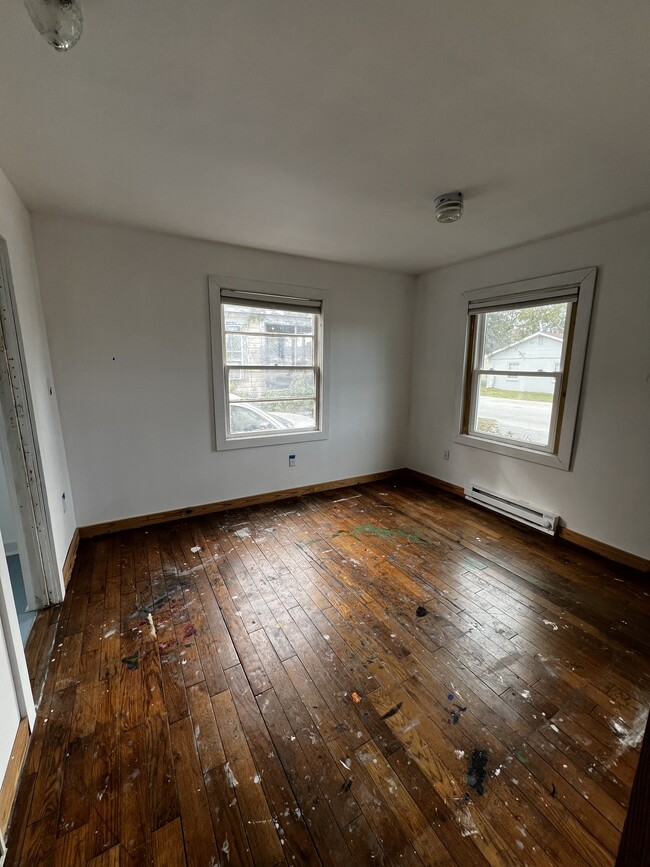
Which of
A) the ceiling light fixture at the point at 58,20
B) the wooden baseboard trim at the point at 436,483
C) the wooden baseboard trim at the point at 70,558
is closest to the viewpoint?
the ceiling light fixture at the point at 58,20

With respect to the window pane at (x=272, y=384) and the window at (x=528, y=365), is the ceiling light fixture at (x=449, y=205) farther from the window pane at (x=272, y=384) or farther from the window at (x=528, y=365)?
the window pane at (x=272, y=384)

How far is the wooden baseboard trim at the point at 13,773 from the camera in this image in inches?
43.1

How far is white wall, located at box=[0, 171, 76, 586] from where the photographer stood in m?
1.95

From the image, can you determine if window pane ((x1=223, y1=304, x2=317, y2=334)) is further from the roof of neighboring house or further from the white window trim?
the roof of neighboring house

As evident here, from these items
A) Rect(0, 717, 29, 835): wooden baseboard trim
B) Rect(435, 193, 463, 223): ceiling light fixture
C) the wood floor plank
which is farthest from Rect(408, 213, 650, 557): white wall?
Rect(0, 717, 29, 835): wooden baseboard trim

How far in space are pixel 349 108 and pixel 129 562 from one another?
9.69 feet

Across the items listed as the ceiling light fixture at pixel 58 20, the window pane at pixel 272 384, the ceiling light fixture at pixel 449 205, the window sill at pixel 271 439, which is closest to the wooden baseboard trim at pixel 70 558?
the window sill at pixel 271 439

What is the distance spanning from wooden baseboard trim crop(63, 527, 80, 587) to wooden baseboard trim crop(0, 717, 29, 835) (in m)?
1.08

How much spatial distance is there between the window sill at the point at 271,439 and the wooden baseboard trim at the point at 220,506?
1.74 feet

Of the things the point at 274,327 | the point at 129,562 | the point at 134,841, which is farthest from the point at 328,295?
the point at 134,841

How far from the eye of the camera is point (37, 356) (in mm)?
2252

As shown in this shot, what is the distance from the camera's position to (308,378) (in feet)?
12.4

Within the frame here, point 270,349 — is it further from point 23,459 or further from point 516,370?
point 516,370

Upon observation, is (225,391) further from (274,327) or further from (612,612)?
(612,612)
